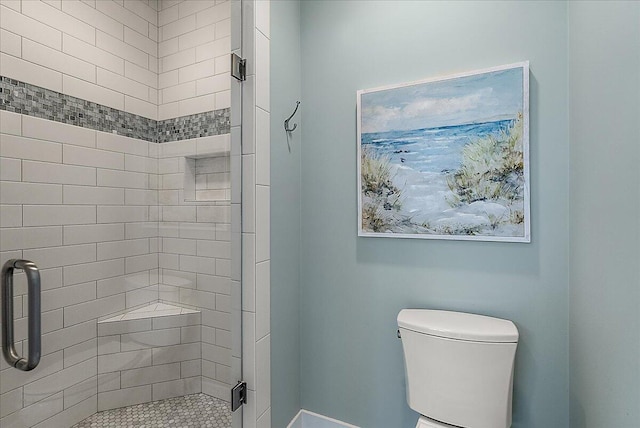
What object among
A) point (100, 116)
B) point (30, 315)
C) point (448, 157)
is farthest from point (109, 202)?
point (448, 157)

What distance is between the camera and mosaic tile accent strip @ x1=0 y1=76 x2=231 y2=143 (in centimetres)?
97

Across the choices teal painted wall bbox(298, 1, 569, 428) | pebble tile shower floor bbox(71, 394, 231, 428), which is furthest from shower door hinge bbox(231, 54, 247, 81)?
pebble tile shower floor bbox(71, 394, 231, 428)

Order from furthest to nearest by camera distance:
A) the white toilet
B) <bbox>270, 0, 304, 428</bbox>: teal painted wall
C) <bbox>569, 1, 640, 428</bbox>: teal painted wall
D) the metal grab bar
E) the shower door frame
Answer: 1. <bbox>270, 0, 304, 428</bbox>: teal painted wall
2. the shower door frame
3. the white toilet
4. the metal grab bar
5. <bbox>569, 1, 640, 428</bbox>: teal painted wall

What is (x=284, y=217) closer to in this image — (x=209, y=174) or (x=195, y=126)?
(x=209, y=174)

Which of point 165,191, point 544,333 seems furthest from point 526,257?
point 165,191

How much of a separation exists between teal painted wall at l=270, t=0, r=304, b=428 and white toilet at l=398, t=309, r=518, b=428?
57cm

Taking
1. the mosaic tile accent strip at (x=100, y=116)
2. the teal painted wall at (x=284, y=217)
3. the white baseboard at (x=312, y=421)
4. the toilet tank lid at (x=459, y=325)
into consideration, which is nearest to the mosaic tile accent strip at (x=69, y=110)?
the mosaic tile accent strip at (x=100, y=116)

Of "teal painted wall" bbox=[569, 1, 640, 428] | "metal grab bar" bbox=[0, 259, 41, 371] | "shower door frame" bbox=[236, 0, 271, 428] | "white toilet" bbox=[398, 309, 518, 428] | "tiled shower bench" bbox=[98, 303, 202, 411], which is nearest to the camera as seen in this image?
"teal painted wall" bbox=[569, 1, 640, 428]

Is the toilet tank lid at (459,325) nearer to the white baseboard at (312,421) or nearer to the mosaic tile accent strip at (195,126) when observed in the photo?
the white baseboard at (312,421)

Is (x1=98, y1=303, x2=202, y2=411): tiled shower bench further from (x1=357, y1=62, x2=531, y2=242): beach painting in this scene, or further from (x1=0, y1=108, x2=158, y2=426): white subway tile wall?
(x1=357, y1=62, x2=531, y2=242): beach painting

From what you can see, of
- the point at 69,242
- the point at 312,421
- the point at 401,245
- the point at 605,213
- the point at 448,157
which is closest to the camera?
the point at 605,213

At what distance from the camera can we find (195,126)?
1.37m

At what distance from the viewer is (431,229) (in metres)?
1.33

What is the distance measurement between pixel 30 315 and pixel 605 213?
1720mm
